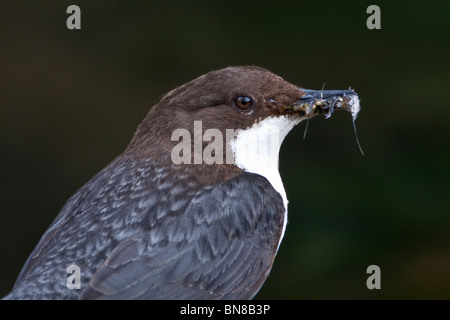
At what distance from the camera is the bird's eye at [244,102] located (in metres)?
4.47

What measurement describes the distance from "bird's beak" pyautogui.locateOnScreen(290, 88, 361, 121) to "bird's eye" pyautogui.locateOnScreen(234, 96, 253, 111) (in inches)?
8.9

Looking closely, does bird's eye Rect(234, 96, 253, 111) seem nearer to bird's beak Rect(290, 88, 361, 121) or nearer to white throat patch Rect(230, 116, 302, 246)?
white throat patch Rect(230, 116, 302, 246)

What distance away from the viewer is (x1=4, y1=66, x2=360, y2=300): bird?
13.2 feet

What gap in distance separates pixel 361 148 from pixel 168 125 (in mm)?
1983

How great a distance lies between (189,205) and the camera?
4.22 m

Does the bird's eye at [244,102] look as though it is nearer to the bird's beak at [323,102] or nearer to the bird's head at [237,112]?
the bird's head at [237,112]

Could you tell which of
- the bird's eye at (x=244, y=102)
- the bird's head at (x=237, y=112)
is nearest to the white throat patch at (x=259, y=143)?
the bird's head at (x=237, y=112)

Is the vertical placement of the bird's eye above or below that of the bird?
above

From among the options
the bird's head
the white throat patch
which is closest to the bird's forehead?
the bird's head

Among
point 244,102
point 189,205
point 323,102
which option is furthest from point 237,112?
point 189,205

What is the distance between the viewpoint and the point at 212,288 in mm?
4164

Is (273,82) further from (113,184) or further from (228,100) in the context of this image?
(113,184)

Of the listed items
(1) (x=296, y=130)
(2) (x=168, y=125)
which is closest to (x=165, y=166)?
(2) (x=168, y=125)

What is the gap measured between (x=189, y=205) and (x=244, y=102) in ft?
2.15
